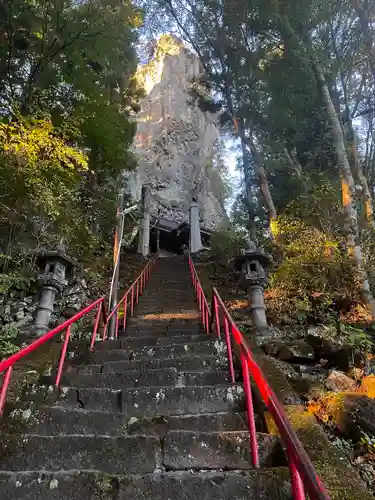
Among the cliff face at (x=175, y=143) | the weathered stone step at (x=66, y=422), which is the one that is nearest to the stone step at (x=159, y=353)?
the weathered stone step at (x=66, y=422)

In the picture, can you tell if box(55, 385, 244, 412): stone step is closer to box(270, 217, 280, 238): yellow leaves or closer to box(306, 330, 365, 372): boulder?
box(306, 330, 365, 372): boulder

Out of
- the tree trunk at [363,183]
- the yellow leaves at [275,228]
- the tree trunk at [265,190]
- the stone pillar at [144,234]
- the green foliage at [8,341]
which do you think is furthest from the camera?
the stone pillar at [144,234]

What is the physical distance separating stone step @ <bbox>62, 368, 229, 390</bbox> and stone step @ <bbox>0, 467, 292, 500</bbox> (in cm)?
145

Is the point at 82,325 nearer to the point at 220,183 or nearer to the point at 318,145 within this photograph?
the point at 318,145

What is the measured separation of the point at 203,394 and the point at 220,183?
2798cm

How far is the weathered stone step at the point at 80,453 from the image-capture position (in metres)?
2.54

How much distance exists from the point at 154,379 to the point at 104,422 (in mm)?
829

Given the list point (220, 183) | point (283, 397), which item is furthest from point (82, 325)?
point (220, 183)

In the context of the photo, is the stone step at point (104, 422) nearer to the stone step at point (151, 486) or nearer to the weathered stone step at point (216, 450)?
the weathered stone step at point (216, 450)

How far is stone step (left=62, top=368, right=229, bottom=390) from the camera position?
3740 millimetres

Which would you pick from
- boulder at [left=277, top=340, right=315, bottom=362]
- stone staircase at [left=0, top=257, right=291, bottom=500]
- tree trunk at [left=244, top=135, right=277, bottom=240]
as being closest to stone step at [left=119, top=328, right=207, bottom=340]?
boulder at [left=277, top=340, right=315, bottom=362]

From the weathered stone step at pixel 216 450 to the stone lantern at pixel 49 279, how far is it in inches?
191

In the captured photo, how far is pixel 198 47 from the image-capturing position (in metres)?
14.0

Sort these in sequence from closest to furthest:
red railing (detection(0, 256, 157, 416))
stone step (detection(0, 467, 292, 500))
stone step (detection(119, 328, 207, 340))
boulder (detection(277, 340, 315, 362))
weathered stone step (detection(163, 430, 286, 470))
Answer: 1. stone step (detection(0, 467, 292, 500))
2. weathered stone step (detection(163, 430, 286, 470))
3. red railing (detection(0, 256, 157, 416))
4. boulder (detection(277, 340, 315, 362))
5. stone step (detection(119, 328, 207, 340))
